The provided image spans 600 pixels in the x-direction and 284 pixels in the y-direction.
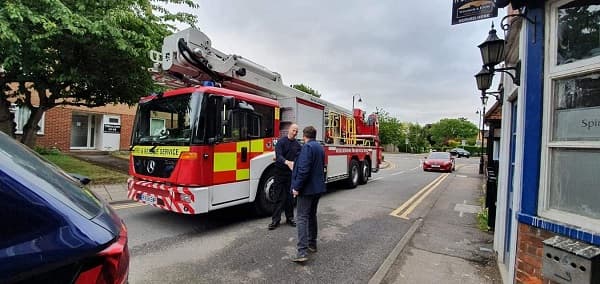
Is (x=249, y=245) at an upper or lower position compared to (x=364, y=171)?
lower

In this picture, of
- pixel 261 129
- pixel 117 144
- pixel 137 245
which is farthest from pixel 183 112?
pixel 117 144

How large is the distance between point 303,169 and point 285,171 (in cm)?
151

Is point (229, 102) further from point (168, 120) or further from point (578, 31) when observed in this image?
point (578, 31)

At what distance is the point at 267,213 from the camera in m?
6.14

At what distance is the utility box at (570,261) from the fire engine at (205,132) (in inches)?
163

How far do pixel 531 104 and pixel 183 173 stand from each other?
4374mm

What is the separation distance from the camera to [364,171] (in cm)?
1151

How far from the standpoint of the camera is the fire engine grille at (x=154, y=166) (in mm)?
4976

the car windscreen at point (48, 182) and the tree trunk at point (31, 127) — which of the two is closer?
the car windscreen at point (48, 182)

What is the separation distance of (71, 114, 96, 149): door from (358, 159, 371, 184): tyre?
14.6 metres

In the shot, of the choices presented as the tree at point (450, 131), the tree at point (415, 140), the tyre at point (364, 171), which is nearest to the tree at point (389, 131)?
the tree at point (415, 140)

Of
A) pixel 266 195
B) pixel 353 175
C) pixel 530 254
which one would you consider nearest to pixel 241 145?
pixel 266 195

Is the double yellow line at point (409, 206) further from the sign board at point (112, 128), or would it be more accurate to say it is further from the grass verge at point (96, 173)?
the sign board at point (112, 128)

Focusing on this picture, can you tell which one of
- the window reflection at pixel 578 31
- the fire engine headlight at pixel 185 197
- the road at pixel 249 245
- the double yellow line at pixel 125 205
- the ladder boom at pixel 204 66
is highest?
the ladder boom at pixel 204 66
